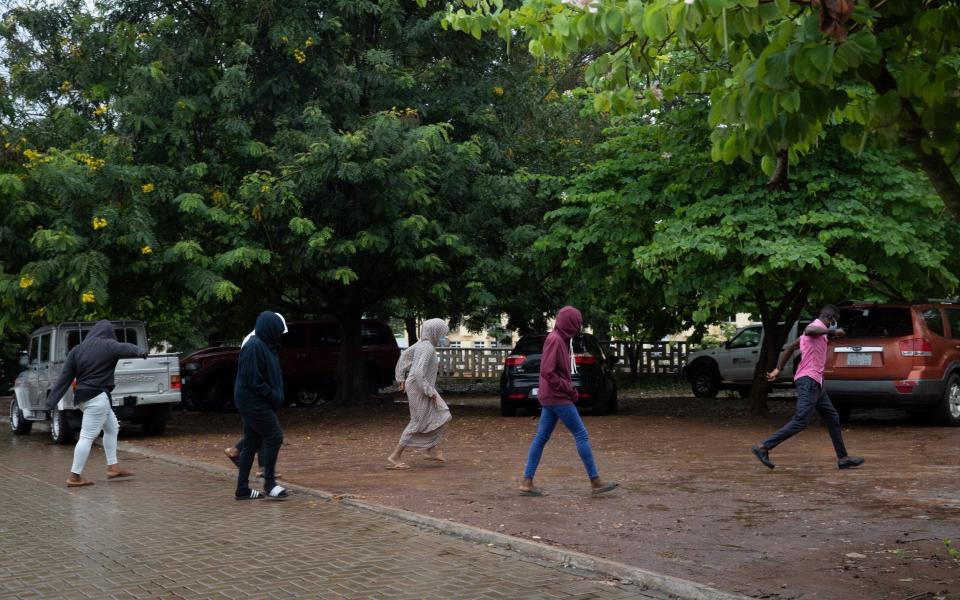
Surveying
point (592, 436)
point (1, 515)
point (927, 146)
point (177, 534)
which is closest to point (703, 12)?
point (927, 146)

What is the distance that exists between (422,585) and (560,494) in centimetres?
382

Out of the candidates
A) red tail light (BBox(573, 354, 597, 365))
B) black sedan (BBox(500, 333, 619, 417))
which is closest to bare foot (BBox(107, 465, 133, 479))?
black sedan (BBox(500, 333, 619, 417))

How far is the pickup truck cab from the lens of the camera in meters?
26.1

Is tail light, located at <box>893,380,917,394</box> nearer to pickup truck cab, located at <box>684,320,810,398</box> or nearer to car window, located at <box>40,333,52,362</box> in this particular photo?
pickup truck cab, located at <box>684,320,810,398</box>

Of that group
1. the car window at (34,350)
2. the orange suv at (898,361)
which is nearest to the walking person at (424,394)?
the orange suv at (898,361)

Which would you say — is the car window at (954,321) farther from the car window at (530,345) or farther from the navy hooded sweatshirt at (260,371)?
the navy hooded sweatshirt at (260,371)

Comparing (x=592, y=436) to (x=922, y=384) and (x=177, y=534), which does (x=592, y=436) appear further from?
(x=177, y=534)

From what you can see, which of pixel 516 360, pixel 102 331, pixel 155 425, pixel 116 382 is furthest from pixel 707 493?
pixel 155 425

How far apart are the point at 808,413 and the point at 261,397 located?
5.74 metres

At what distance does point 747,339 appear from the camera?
26.5 meters

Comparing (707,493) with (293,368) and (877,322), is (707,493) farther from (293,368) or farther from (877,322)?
(293,368)

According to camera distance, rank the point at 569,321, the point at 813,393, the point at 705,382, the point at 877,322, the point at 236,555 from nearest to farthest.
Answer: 1. the point at 236,555
2. the point at 569,321
3. the point at 813,393
4. the point at 877,322
5. the point at 705,382

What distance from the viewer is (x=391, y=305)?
3209 centimetres

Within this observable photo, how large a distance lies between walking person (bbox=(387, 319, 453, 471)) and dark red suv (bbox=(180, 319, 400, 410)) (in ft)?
42.2
